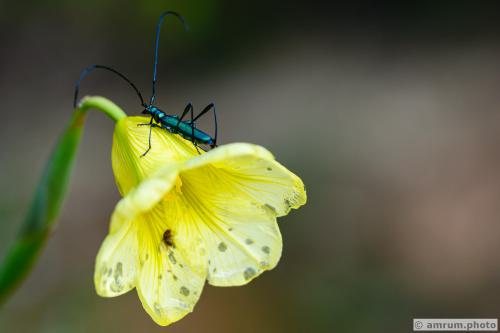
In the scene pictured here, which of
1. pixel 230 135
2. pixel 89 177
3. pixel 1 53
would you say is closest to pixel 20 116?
pixel 1 53

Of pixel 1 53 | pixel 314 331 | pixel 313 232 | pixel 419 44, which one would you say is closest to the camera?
pixel 314 331

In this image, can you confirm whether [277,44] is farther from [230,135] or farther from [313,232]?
[313,232]

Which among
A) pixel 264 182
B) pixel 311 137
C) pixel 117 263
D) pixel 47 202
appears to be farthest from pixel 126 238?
pixel 311 137

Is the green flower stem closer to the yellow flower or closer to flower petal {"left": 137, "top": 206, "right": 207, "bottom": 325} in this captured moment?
the yellow flower

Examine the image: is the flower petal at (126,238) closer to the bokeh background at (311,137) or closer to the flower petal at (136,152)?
the flower petal at (136,152)

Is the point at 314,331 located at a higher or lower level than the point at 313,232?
lower

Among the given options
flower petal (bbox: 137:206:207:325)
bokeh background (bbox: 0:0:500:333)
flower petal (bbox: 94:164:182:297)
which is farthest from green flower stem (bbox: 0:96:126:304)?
bokeh background (bbox: 0:0:500:333)

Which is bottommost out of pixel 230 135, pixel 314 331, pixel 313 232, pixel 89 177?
pixel 314 331
